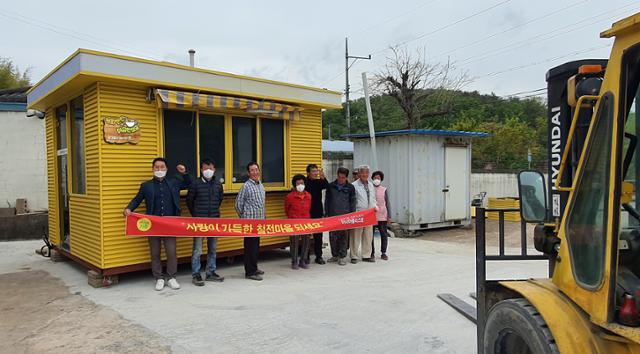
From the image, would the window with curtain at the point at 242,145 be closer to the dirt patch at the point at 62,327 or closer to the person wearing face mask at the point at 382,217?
the person wearing face mask at the point at 382,217

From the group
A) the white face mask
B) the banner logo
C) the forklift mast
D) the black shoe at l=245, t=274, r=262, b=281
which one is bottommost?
the black shoe at l=245, t=274, r=262, b=281

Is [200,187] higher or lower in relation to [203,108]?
lower

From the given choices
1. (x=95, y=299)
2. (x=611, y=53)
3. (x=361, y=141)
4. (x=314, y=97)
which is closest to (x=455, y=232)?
(x=361, y=141)

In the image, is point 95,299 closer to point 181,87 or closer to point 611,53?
point 181,87

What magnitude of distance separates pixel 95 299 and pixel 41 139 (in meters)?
8.17

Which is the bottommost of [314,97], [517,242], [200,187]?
[517,242]

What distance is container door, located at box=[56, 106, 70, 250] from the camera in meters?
7.75

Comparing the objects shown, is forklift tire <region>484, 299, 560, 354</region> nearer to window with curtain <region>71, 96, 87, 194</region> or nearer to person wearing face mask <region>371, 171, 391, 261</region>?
person wearing face mask <region>371, 171, 391, 261</region>

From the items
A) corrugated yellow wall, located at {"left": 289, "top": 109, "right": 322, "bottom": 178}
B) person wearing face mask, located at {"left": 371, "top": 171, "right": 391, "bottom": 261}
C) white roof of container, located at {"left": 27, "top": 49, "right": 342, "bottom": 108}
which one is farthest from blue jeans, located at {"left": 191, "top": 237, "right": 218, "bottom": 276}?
person wearing face mask, located at {"left": 371, "top": 171, "right": 391, "bottom": 261}

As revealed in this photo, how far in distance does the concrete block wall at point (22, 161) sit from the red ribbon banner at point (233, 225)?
305 inches

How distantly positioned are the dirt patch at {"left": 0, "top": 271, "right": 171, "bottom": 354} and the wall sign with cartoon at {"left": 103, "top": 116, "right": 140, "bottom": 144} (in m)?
2.09

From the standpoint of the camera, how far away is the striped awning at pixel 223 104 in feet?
21.2

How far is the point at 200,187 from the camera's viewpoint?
6543mm

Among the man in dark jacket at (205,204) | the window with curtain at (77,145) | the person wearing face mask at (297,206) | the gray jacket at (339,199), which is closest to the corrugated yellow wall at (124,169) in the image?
the man in dark jacket at (205,204)
